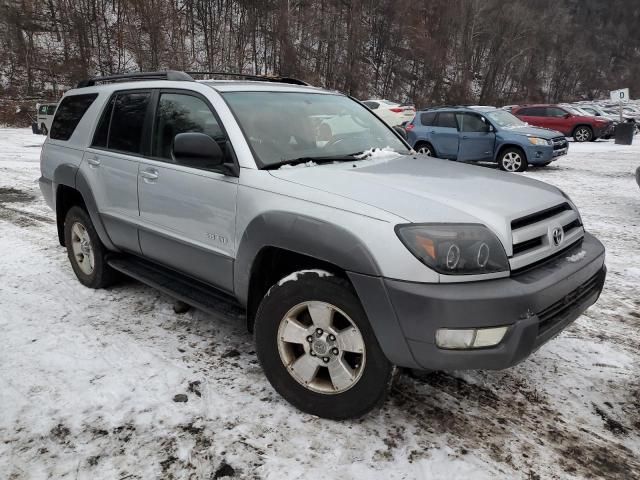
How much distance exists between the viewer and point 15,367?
3137 millimetres

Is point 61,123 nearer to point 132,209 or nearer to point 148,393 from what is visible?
point 132,209

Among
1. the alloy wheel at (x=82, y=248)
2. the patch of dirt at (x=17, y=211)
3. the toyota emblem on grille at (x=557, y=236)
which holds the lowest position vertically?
the patch of dirt at (x=17, y=211)

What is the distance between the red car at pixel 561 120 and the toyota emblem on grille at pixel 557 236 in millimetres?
21337

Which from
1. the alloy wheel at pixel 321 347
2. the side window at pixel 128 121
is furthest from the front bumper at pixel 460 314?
the side window at pixel 128 121

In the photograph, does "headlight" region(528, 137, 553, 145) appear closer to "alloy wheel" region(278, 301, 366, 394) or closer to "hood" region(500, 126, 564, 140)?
"hood" region(500, 126, 564, 140)

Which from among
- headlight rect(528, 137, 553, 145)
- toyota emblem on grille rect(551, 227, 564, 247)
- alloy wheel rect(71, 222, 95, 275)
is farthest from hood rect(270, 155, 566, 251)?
headlight rect(528, 137, 553, 145)

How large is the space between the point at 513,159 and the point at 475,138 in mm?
1103

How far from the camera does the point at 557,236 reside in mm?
2648

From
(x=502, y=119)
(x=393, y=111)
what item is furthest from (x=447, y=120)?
(x=393, y=111)

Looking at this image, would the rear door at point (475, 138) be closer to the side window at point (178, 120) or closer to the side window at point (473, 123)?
the side window at point (473, 123)

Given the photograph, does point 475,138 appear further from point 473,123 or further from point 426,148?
point 426,148

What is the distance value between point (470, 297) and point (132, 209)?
105 inches

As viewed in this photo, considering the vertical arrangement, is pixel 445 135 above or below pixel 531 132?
below

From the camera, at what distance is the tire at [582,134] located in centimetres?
2242
